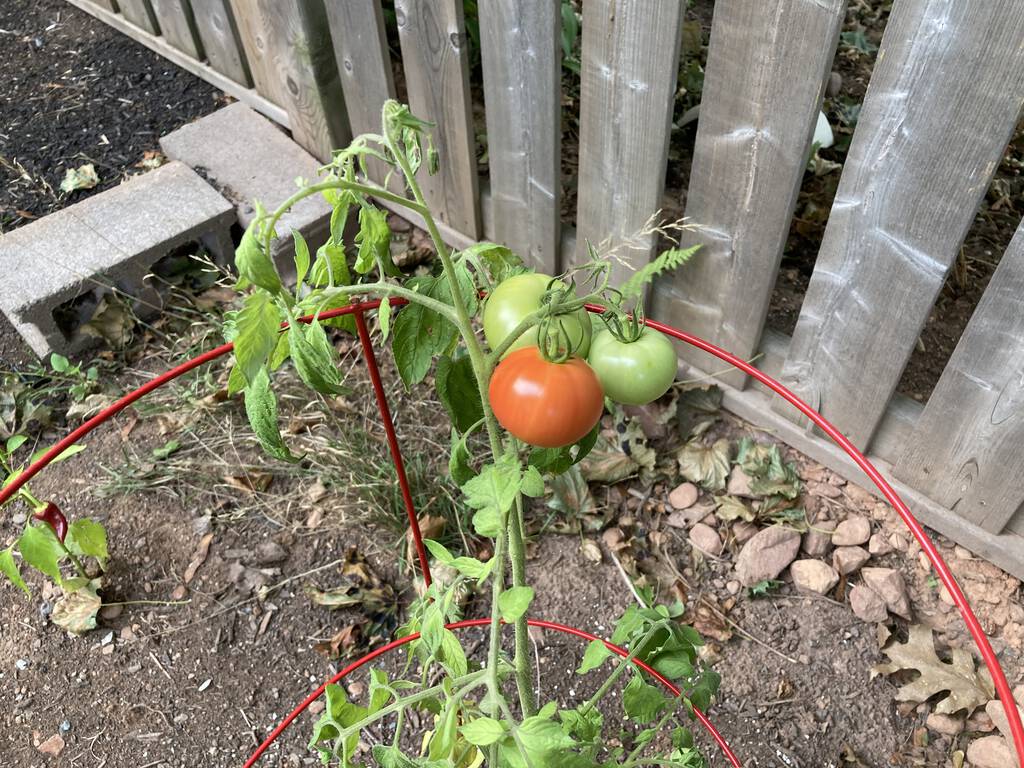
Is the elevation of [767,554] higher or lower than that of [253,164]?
lower

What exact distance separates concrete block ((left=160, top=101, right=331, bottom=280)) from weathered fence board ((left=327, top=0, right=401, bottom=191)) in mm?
259

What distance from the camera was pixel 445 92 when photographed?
2131 mm

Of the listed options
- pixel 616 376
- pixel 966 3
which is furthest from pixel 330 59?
pixel 616 376

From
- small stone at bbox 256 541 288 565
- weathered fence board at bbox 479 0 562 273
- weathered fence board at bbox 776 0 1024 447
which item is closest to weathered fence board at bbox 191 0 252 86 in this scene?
weathered fence board at bbox 479 0 562 273

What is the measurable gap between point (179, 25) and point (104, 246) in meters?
1.10

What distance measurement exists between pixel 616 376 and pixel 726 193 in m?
1.06

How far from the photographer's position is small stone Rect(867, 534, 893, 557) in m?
1.98

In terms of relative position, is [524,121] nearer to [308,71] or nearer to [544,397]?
[308,71]

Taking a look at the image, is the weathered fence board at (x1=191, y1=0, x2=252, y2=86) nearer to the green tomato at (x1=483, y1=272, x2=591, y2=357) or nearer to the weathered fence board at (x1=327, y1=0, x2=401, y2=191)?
the weathered fence board at (x1=327, y1=0, x2=401, y2=191)

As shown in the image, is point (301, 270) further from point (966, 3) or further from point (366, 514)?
point (366, 514)

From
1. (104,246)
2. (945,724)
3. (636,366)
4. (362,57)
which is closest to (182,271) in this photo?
(104,246)

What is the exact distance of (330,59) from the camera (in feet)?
8.09

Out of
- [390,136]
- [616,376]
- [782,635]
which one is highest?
[390,136]

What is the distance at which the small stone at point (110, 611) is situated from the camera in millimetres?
1949
